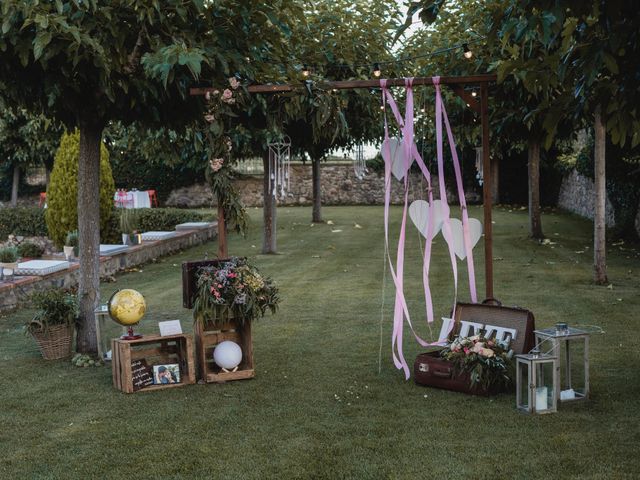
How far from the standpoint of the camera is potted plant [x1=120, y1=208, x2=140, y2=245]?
14.8 meters

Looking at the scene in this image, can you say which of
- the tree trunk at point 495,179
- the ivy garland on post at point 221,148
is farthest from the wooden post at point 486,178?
the tree trunk at point 495,179

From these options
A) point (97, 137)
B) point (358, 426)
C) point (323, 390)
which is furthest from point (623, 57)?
point (97, 137)

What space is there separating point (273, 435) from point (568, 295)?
241 inches

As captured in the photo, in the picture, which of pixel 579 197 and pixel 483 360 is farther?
pixel 579 197

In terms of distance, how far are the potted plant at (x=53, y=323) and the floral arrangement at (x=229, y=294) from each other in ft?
5.36

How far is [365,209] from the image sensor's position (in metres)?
24.4

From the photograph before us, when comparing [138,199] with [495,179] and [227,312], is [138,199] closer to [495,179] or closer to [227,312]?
[495,179]

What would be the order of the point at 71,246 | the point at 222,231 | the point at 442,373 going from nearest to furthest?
the point at 442,373 → the point at 222,231 → the point at 71,246

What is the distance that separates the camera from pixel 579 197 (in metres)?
20.8

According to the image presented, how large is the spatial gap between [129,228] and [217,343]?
29.6ft

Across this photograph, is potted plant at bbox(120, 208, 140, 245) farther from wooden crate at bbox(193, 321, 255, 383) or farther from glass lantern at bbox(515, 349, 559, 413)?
glass lantern at bbox(515, 349, 559, 413)

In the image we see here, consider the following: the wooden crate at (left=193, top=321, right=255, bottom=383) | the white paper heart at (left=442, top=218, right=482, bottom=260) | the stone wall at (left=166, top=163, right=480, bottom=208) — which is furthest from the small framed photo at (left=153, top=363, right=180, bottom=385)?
the stone wall at (left=166, top=163, right=480, bottom=208)

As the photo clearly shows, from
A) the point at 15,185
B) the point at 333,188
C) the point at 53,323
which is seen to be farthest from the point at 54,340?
the point at 15,185

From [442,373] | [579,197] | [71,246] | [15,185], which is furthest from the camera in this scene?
[15,185]
